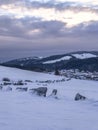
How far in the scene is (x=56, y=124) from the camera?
14.4 metres

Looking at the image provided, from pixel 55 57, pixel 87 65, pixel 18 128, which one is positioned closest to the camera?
pixel 18 128

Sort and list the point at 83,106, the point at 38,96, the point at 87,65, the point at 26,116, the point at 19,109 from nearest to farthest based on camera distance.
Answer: the point at 26,116, the point at 19,109, the point at 83,106, the point at 38,96, the point at 87,65

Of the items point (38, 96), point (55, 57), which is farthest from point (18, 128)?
point (55, 57)

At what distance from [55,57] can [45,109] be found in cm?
14102

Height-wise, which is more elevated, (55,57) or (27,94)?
(55,57)

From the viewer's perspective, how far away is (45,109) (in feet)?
60.1

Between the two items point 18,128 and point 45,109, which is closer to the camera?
point 18,128

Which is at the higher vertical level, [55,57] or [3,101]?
[55,57]

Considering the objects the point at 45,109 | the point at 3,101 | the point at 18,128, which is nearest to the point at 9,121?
the point at 18,128

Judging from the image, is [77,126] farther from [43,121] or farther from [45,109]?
[45,109]

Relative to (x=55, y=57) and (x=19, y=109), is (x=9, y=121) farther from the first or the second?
(x=55, y=57)

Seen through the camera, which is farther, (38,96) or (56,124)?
(38,96)

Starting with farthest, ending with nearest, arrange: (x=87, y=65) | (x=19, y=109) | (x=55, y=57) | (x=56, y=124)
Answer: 1. (x=55, y=57)
2. (x=87, y=65)
3. (x=19, y=109)
4. (x=56, y=124)

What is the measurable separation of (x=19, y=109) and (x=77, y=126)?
→ 415cm
